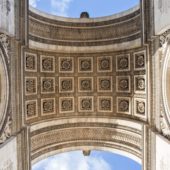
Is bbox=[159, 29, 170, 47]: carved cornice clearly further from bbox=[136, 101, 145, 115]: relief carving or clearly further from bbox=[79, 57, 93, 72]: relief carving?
bbox=[79, 57, 93, 72]: relief carving

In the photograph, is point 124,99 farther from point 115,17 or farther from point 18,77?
point 18,77

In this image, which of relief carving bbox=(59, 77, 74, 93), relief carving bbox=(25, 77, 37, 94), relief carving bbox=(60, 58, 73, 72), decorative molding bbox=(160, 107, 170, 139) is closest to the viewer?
decorative molding bbox=(160, 107, 170, 139)

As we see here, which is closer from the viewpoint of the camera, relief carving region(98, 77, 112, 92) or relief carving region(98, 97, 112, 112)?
relief carving region(98, 77, 112, 92)

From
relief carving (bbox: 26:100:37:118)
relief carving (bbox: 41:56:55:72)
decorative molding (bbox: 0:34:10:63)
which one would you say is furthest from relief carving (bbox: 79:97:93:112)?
decorative molding (bbox: 0:34:10:63)

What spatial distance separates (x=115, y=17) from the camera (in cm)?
1617

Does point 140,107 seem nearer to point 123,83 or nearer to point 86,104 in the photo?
point 123,83

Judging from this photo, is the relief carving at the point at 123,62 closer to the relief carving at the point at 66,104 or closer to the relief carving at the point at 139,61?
the relief carving at the point at 139,61

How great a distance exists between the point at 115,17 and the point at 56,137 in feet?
19.4

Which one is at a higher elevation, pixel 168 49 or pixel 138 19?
pixel 138 19

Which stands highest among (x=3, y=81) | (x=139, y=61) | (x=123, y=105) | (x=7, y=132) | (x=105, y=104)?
(x=139, y=61)

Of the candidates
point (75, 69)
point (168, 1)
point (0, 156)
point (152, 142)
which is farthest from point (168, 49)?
point (0, 156)

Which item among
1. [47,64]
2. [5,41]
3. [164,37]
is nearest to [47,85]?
[47,64]

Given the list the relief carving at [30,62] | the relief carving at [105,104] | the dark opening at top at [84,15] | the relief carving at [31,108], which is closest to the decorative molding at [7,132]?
the relief carving at [31,108]

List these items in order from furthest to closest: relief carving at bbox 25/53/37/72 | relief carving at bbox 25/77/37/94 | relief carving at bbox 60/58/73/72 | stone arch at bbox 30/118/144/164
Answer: relief carving at bbox 60/58/73/72 → stone arch at bbox 30/118/144/164 → relief carving at bbox 25/77/37/94 → relief carving at bbox 25/53/37/72
